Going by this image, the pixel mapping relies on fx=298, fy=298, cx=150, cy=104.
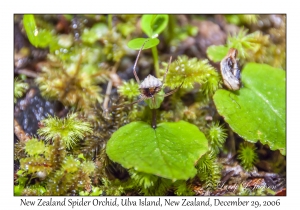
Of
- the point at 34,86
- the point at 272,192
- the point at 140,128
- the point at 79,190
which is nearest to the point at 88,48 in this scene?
the point at 34,86

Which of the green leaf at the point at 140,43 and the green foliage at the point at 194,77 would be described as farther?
the green foliage at the point at 194,77

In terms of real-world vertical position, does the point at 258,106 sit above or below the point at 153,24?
below

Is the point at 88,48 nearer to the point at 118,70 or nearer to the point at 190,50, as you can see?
the point at 118,70

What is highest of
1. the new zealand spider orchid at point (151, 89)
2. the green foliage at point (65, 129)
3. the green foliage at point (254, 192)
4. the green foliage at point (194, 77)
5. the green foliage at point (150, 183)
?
the green foliage at point (194, 77)

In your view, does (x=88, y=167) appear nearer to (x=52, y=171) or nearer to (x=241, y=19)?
(x=52, y=171)

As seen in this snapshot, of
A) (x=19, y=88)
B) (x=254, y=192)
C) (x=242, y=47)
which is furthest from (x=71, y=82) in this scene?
(x=254, y=192)

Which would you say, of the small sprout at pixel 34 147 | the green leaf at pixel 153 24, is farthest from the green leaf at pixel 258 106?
the small sprout at pixel 34 147

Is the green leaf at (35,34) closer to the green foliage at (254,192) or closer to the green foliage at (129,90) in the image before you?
the green foliage at (129,90)
